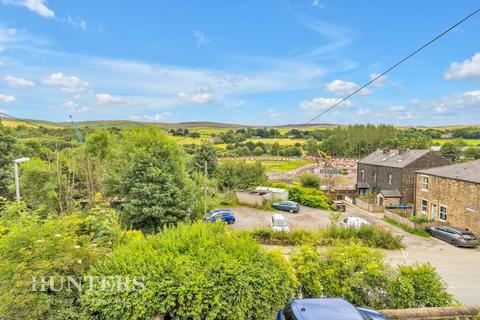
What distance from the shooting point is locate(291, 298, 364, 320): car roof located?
4.39m

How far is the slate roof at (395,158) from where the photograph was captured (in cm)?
2897

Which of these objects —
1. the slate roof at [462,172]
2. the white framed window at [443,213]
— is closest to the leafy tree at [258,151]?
the slate roof at [462,172]

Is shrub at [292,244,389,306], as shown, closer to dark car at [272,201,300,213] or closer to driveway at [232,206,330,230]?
driveway at [232,206,330,230]

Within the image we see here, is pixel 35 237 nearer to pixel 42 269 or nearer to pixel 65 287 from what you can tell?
pixel 42 269

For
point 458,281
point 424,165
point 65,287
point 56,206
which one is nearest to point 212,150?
point 56,206

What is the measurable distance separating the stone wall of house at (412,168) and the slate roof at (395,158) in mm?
452

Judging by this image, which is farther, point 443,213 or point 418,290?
point 443,213

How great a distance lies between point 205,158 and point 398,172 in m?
25.4

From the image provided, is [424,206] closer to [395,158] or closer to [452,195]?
[452,195]

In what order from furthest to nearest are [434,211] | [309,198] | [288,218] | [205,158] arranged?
[205,158] → [309,198] → [288,218] → [434,211]

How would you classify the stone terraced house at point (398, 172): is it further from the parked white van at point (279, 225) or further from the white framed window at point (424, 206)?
the parked white van at point (279, 225)

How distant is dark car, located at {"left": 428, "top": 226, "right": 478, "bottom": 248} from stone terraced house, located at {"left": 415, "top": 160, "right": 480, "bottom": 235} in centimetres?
109

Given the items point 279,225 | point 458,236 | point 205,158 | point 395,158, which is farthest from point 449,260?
point 205,158

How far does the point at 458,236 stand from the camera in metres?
17.7
